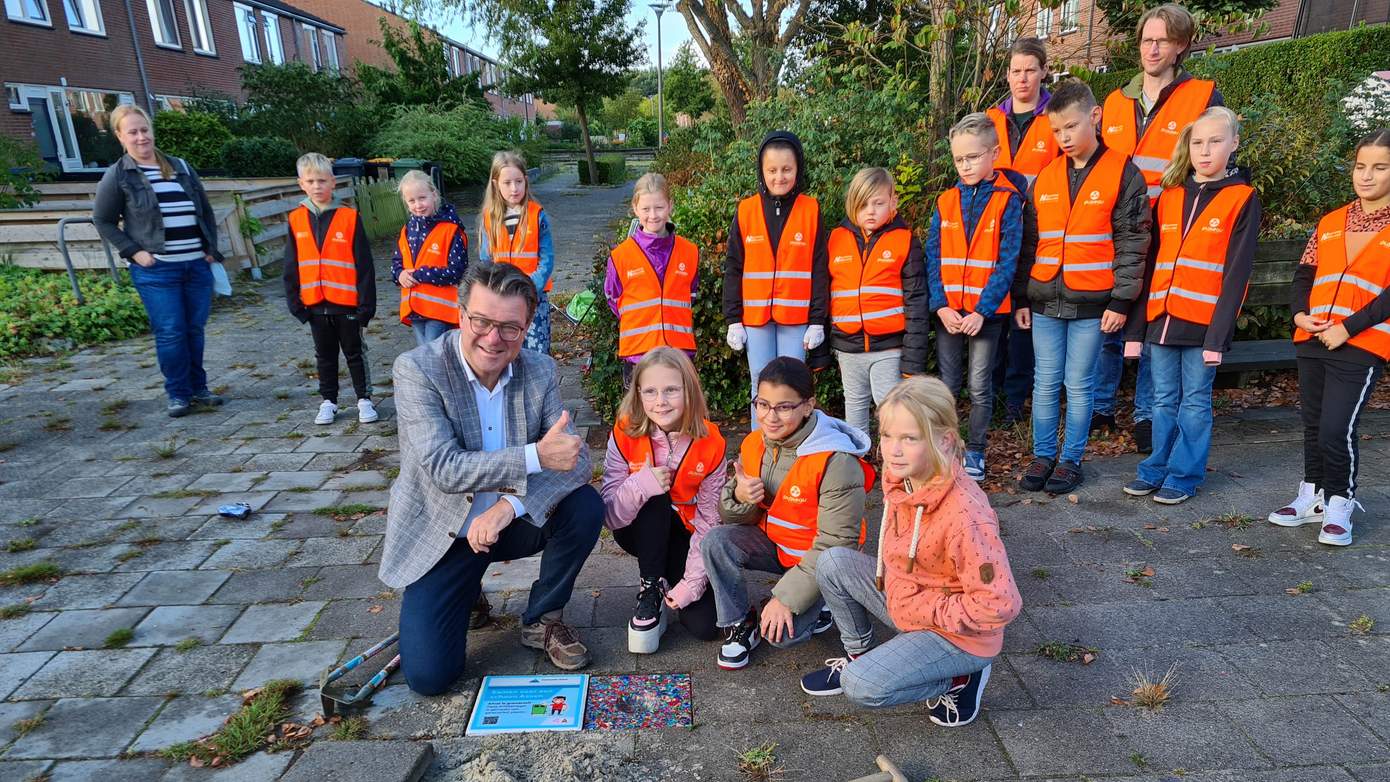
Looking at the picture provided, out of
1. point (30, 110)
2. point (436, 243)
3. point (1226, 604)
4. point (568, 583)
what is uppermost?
point (30, 110)

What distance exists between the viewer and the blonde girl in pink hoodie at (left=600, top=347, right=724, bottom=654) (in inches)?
128

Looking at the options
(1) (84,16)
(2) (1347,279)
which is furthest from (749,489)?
(1) (84,16)

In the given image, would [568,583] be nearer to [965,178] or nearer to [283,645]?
[283,645]

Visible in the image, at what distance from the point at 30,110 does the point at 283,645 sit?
2384 cm

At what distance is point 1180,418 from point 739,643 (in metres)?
2.85

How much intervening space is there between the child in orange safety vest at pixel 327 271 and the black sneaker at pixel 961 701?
488 cm

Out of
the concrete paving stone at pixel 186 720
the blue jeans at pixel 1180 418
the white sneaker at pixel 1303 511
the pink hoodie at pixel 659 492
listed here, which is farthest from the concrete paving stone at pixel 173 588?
the white sneaker at pixel 1303 511

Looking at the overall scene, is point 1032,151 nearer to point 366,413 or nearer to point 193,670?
point 366,413

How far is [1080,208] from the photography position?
169 inches

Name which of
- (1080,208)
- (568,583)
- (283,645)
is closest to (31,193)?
(283,645)

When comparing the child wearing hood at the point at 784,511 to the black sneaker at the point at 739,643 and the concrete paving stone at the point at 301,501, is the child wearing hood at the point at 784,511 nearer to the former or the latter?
the black sneaker at the point at 739,643

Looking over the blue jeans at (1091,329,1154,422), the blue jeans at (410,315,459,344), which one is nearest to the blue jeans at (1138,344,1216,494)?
the blue jeans at (1091,329,1154,422)

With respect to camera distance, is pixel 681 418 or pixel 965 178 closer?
pixel 681 418

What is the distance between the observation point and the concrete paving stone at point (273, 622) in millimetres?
3402
